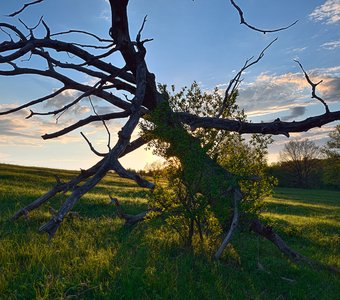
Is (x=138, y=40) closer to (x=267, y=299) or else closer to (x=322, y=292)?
(x=267, y=299)

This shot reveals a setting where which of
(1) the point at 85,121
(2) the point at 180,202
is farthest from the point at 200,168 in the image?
(1) the point at 85,121

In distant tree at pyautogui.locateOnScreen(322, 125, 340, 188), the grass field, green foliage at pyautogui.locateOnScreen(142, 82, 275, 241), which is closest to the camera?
the grass field

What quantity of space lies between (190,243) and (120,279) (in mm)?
2720

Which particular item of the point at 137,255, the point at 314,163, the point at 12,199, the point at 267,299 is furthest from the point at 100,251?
the point at 314,163

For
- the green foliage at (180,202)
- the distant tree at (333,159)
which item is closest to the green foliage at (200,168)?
the green foliage at (180,202)

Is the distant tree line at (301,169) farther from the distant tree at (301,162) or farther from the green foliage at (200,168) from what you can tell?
the green foliage at (200,168)

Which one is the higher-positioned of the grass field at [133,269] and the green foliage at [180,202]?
the green foliage at [180,202]

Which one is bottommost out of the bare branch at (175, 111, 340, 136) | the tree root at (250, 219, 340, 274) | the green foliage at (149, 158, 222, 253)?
the tree root at (250, 219, 340, 274)

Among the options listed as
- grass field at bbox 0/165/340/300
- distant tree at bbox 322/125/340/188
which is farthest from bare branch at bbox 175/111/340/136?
distant tree at bbox 322/125/340/188

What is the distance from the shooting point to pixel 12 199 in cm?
1377

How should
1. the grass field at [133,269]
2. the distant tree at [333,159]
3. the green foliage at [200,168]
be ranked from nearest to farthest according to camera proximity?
1. the grass field at [133,269]
2. the green foliage at [200,168]
3. the distant tree at [333,159]

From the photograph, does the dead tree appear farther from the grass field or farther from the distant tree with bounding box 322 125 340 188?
the distant tree with bounding box 322 125 340 188

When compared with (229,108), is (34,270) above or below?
below

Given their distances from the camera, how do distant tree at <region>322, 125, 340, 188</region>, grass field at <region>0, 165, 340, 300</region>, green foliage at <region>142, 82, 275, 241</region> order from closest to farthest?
grass field at <region>0, 165, 340, 300</region>, green foliage at <region>142, 82, 275, 241</region>, distant tree at <region>322, 125, 340, 188</region>
